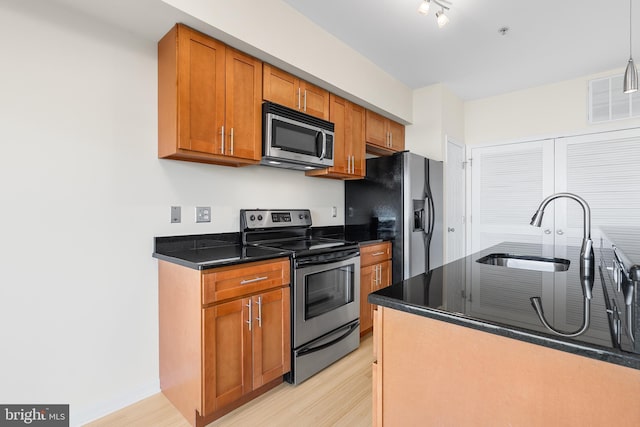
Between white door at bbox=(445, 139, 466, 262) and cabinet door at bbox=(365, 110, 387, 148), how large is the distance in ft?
2.91

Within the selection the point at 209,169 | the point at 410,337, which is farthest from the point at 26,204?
the point at 410,337

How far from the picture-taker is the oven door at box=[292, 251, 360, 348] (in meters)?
2.13

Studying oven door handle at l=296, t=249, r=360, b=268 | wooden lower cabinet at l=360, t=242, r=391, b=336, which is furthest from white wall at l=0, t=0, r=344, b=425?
wooden lower cabinet at l=360, t=242, r=391, b=336

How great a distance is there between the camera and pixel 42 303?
1.64m

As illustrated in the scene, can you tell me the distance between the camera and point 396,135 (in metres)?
3.74

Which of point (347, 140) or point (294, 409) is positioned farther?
point (347, 140)

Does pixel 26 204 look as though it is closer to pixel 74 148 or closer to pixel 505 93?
pixel 74 148

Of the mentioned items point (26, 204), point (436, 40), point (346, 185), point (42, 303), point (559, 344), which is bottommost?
point (42, 303)

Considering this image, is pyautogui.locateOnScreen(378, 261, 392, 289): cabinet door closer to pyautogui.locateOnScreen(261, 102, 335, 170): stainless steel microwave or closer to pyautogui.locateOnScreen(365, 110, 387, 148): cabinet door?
pyautogui.locateOnScreen(261, 102, 335, 170): stainless steel microwave

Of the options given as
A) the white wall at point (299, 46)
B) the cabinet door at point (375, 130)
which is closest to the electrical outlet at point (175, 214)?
the white wall at point (299, 46)

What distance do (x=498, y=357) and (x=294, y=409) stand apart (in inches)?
57.7

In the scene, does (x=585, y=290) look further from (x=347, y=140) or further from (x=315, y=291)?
(x=347, y=140)

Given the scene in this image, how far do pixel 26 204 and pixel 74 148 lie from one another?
370mm
